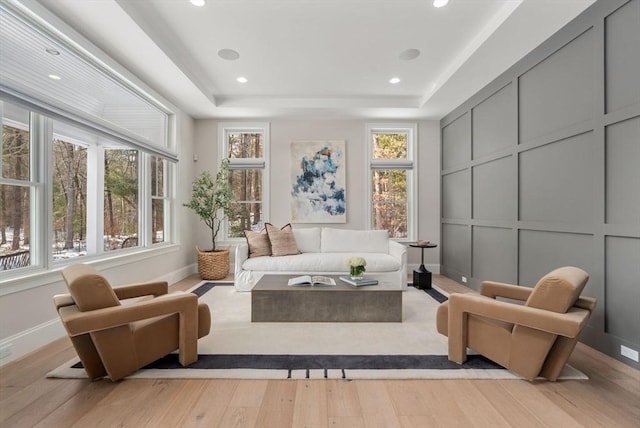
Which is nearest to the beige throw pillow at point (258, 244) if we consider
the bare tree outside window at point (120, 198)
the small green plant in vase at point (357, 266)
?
the bare tree outside window at point (120, 198)

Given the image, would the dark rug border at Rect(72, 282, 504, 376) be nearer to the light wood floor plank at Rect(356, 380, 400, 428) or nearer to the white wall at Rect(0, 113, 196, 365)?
the light wood floor plank at Rect(356, 380, 400, 428)

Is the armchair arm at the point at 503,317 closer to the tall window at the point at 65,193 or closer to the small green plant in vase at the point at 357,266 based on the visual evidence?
the small green plant in vase at the point at 357,266

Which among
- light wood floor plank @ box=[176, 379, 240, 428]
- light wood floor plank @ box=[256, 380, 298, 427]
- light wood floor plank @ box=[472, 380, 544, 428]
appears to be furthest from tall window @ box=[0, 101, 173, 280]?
light wood floor plank @ box=[472, 380, 544, 428]

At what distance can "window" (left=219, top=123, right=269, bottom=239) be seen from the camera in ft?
17.5

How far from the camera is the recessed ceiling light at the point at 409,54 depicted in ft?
11.0

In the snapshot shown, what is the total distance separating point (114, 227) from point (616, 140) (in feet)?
16.3

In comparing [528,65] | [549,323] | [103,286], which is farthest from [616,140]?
[103,286]

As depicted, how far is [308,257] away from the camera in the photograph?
13.6ft

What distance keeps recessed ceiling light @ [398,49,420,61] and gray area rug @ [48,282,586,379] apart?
9.64 feet

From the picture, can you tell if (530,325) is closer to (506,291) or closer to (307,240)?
(506,291)

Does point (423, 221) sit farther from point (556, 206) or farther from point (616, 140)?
point (616, 140)

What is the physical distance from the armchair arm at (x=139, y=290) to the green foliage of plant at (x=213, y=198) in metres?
2.37

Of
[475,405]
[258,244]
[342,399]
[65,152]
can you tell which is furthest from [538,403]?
[65,152]

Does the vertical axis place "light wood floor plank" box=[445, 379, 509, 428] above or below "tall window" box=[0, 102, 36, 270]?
below
